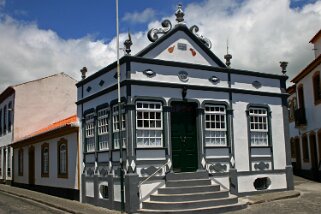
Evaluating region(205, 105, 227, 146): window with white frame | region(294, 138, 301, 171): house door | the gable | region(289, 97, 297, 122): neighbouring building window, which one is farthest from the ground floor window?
region(289, 97, 297, 122): neighbouring building window

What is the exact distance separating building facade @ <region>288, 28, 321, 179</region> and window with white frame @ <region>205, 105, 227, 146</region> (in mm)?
7983

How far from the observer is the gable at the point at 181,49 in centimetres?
1414

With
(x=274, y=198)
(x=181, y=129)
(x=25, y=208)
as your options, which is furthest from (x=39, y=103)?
(x=274, y=198)

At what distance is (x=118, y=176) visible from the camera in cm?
1365

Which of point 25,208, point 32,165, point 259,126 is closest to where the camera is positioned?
point 25,208

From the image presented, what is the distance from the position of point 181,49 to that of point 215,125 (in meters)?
2.91

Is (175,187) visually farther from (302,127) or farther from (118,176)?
(302,127)

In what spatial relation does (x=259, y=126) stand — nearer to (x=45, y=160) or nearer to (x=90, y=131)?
(x=90, y=131)

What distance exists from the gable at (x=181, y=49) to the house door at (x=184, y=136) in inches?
63.5

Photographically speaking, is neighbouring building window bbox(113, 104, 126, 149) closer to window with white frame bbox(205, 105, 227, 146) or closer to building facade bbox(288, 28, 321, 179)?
window with white frame bbox(205, 105, 227, 146)

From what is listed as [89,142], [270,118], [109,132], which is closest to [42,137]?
[89,142]

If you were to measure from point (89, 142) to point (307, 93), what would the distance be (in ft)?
42.1

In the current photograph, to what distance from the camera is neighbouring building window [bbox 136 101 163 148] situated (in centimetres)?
1338

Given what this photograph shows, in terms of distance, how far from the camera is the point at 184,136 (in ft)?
46.9
